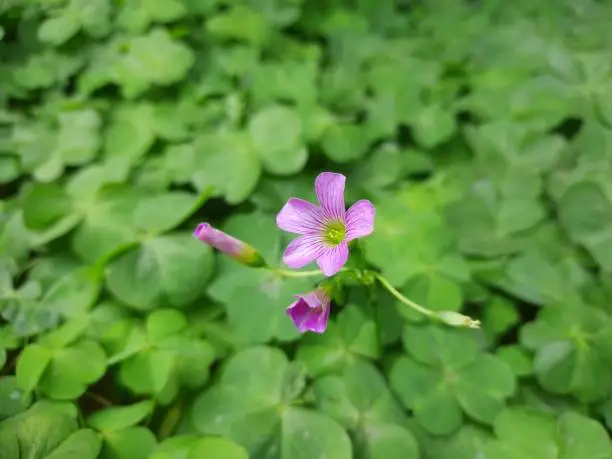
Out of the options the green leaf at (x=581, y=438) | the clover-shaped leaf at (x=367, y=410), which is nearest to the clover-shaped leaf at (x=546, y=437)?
the green leaf at (x=581, y=438)

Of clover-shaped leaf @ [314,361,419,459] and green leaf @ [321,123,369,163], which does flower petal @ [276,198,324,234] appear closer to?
clover-shaped leaf @ [314,361,419,459]

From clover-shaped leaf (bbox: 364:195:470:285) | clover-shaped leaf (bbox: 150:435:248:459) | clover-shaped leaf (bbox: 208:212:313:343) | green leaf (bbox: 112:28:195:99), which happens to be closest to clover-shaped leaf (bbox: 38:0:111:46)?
green leaf (bbox: 112:28:195:99)

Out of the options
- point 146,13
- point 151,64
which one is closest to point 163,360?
point 151,64

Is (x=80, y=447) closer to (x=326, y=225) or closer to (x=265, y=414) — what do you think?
(x=265, y=414)

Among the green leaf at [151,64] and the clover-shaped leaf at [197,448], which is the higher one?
the green leaf at [151,64]

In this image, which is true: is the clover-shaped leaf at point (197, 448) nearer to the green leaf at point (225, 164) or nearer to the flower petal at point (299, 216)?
the flower petal at point (299, 216)

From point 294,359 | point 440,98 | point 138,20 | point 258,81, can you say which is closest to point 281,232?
point 294,359

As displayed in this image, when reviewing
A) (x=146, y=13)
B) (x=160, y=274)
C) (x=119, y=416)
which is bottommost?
(x=119, y=416)
